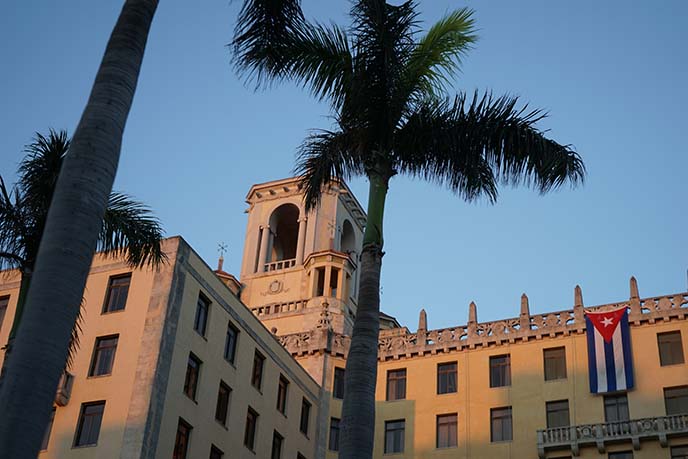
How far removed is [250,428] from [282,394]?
4.70 meters

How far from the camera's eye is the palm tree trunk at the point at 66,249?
39.4 feet

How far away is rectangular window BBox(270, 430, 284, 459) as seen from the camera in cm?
4923

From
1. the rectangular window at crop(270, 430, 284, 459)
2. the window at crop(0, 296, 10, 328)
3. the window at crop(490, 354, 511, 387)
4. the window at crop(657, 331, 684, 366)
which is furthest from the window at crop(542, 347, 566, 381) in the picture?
the window at crop(0, 296, 10, 328)

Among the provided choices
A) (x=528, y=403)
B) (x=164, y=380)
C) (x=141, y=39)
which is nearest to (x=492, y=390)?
(x=528, y=403)

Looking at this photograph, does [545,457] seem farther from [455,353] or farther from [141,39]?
[141,39]

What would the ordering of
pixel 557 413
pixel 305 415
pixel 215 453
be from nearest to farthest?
pixel 215 453
pixel 557 413
pixel 305 415

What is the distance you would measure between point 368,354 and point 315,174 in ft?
20.1

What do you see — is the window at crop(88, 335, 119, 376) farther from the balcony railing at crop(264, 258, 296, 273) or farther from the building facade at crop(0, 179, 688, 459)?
the balcony railing at crop(264, 258, 296, 273)

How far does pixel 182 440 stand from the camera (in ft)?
135

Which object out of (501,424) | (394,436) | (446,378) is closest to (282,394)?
(394,436)

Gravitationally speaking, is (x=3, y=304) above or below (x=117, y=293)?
above

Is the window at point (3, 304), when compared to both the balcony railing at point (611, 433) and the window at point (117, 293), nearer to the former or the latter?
the window at point (117, 293)

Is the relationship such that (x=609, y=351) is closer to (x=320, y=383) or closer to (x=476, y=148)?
(x=320, y=383)

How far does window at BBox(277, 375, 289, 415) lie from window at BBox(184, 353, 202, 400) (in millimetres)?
8243
